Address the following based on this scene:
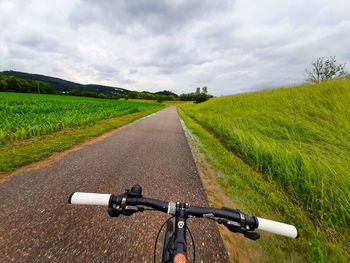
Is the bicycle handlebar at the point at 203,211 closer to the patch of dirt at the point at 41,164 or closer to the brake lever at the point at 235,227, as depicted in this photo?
the brake lever at the point at 235,227

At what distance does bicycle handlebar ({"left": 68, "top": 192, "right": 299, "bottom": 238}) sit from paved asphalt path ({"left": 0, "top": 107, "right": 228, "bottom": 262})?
1331mm

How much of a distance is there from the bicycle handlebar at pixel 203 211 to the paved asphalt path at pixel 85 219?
4.37ft

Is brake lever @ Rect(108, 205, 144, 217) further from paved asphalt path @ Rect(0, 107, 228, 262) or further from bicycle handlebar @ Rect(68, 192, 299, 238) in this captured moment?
paved asphalt path @ Rect(0, 107, 228, 262)

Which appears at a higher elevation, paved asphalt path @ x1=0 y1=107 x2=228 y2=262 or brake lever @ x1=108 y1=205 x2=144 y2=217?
brake lever @ x1=108 y1=205 x2=144 y2=217

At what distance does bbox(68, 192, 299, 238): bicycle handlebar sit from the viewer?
3.62 ft

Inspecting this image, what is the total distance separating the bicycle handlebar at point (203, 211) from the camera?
3.62 feet

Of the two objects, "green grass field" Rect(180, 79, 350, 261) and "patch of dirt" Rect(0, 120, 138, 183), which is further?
"patch of dirt" Rect(0, 120, 138, 183)

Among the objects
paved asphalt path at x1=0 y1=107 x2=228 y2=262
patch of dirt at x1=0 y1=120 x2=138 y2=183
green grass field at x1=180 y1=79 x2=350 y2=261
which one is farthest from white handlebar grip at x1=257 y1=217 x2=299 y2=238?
patch of dirt at x1=0 y1=120 x2=138 y2=183

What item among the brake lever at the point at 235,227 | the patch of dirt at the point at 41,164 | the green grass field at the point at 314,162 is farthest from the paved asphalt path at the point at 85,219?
the brake lever at the point at 235,227

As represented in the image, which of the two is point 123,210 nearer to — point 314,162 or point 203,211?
point 203,211

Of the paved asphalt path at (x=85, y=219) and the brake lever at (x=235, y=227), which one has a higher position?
the brake lever at (x=235, y=227)

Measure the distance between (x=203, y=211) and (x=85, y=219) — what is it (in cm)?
229

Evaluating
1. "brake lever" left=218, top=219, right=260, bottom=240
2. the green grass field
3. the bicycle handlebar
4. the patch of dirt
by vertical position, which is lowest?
the patch of dirt

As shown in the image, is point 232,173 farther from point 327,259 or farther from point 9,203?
point 9,203
